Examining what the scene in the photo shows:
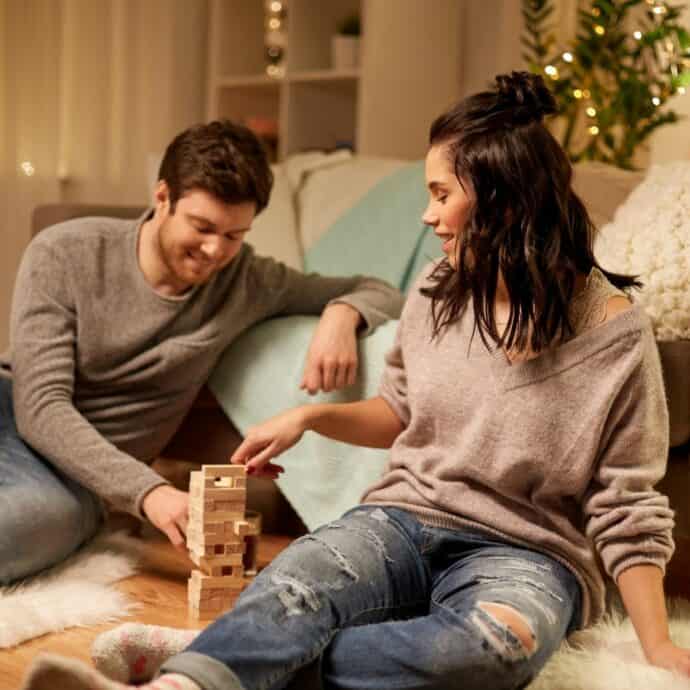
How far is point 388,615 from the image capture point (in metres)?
1.35

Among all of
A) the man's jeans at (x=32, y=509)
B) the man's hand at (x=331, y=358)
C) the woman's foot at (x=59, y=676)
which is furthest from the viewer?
the man's hand at (x=331, y=358)

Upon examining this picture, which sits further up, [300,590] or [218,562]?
[300,590]

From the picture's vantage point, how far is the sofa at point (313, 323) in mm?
1932

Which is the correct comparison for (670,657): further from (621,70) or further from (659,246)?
(621,70)

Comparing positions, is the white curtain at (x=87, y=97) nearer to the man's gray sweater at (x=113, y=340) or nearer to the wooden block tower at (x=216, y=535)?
the man's gray sweater at (x=113, y=340)

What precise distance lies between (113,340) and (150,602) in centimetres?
44

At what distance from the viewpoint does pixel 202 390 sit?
212 centimetres

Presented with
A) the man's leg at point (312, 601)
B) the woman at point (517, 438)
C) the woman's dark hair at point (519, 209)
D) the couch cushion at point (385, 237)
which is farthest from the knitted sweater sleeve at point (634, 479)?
the couch cushion at point (385, 237)

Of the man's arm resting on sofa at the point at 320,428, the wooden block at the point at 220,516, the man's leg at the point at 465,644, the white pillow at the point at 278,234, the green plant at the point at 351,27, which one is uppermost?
the green plant at the point at 351,27

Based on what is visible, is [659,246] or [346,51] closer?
[659,246]

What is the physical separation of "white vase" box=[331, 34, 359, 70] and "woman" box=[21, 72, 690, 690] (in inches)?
90.7

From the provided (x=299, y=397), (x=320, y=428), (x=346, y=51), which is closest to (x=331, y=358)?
(x=299, y=397)

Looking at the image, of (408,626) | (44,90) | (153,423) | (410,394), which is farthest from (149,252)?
(44,90)

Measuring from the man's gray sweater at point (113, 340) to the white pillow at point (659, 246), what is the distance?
0.43 m
